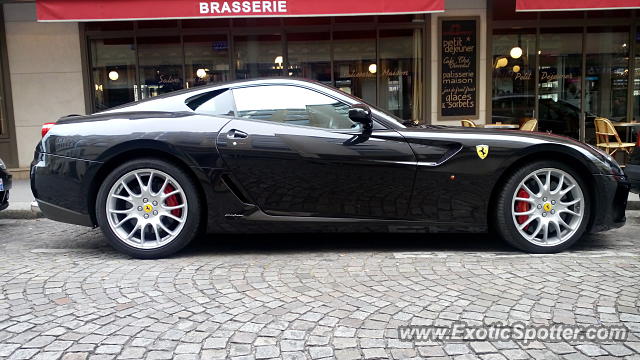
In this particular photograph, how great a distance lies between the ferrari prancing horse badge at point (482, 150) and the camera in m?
4.10

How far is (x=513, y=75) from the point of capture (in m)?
9.70

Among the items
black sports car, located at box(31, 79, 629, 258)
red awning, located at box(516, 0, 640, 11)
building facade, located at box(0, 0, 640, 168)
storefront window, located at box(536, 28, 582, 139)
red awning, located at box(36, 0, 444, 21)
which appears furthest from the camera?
storefront window, located at box(536, 28, 582, 139)

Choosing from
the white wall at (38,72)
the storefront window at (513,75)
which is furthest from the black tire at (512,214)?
the white wall at (38,72)

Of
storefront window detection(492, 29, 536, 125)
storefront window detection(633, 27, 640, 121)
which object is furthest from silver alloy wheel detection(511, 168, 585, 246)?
storefront window detection(633, 27, 640, 121)

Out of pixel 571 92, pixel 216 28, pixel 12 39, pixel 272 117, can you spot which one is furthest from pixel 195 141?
pixel 571 92

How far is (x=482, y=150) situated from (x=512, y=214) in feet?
1.84

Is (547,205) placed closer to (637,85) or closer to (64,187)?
(64,187)

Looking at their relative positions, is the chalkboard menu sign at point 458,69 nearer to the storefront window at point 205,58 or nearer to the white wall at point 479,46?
the white wall at point 479,46

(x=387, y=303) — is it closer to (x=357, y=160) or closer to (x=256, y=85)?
(x=357, y=160)

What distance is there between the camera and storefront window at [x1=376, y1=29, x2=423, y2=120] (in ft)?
31.2

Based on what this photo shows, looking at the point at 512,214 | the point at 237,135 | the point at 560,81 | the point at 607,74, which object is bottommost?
the point at 512,214

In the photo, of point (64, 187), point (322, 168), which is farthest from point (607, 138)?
point (64, 187)

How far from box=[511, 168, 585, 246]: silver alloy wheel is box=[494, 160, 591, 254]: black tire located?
25 mm
